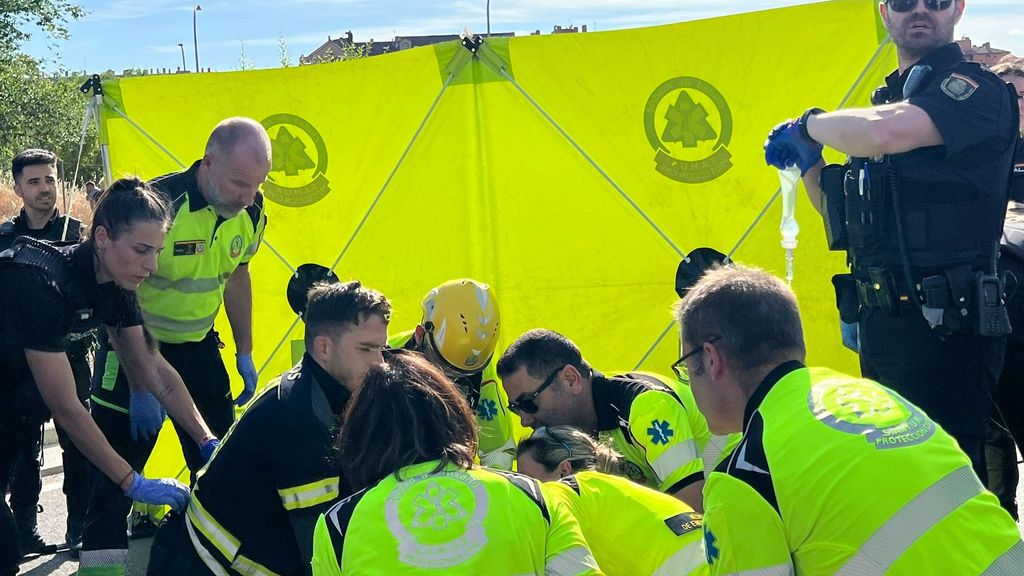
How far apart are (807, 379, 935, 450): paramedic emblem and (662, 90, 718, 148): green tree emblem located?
339cm

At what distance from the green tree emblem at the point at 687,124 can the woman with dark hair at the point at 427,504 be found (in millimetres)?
3171

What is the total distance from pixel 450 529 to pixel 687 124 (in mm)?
3558

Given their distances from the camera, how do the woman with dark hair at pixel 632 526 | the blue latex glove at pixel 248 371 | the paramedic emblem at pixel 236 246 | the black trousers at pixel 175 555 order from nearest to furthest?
1. the woman with dark hair at pixel 632 526
2. the black trousers at pixel 175 555
3. the paramedic emblem at pixel 236 246
4. the blue latex glove at pixel 248 371

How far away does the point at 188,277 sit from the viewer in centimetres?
456

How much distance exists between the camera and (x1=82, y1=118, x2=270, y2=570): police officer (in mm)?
4312

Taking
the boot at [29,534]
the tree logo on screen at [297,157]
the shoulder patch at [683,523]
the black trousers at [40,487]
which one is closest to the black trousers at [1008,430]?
the shoulder patch at [683,523]

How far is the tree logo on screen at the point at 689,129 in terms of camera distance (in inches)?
206

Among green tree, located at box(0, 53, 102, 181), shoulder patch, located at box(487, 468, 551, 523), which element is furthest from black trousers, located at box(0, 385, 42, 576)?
green tree, located at box(0, 53, 102, 181)

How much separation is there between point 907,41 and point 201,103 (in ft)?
11.7

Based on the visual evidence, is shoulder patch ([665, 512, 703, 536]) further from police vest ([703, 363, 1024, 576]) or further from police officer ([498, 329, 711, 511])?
police officer ([498, 329, 711, 511])

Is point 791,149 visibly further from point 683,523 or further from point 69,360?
point 69,360

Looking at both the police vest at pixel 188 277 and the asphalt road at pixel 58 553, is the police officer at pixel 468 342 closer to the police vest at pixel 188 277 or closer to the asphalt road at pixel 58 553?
the police vest at pixel 188 277

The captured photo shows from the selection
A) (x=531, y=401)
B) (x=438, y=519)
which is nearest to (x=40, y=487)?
(x=531, y=401)

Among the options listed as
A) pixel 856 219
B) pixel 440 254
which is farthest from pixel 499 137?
pixel 856 219
